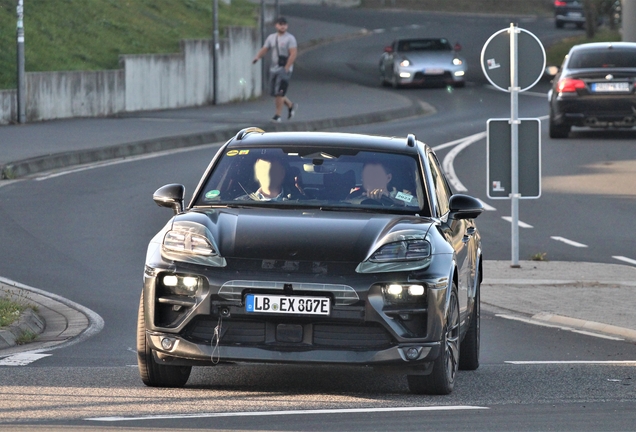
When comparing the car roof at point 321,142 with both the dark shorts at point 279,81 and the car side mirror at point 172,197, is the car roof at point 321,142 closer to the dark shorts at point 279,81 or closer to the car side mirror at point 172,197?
the car side mirror at point 172,197

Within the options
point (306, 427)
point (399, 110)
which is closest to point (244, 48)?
point (399, 110)

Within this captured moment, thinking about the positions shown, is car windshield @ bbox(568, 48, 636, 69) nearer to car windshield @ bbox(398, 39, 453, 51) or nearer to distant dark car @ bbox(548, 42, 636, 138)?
distant dark car @ bbox(548, 42, 636, 138)

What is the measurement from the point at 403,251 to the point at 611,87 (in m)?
20.2

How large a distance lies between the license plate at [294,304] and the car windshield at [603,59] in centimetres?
2097

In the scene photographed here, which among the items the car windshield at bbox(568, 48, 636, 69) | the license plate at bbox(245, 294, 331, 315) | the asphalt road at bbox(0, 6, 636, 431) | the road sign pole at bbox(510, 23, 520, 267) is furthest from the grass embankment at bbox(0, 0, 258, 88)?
the license plate at bbox(245, 294, 331, 315)

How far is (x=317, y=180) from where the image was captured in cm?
907

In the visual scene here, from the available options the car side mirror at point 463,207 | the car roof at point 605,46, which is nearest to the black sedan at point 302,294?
the car side mirror at point 463,207

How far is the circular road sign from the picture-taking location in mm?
15344

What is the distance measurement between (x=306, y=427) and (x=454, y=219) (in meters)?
2.51

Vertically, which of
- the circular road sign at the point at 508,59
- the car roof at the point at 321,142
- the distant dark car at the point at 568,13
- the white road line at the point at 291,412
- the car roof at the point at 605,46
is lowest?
the white road line at the point at 291,412

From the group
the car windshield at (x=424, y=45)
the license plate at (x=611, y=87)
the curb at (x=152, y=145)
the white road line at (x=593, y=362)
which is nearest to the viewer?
the white road line at (x=593, y=362)

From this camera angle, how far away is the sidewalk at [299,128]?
39.6 feet

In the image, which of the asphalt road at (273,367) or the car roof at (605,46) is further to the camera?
the car roof at (605,46)

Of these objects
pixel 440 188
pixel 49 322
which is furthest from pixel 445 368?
pixel 49 322
